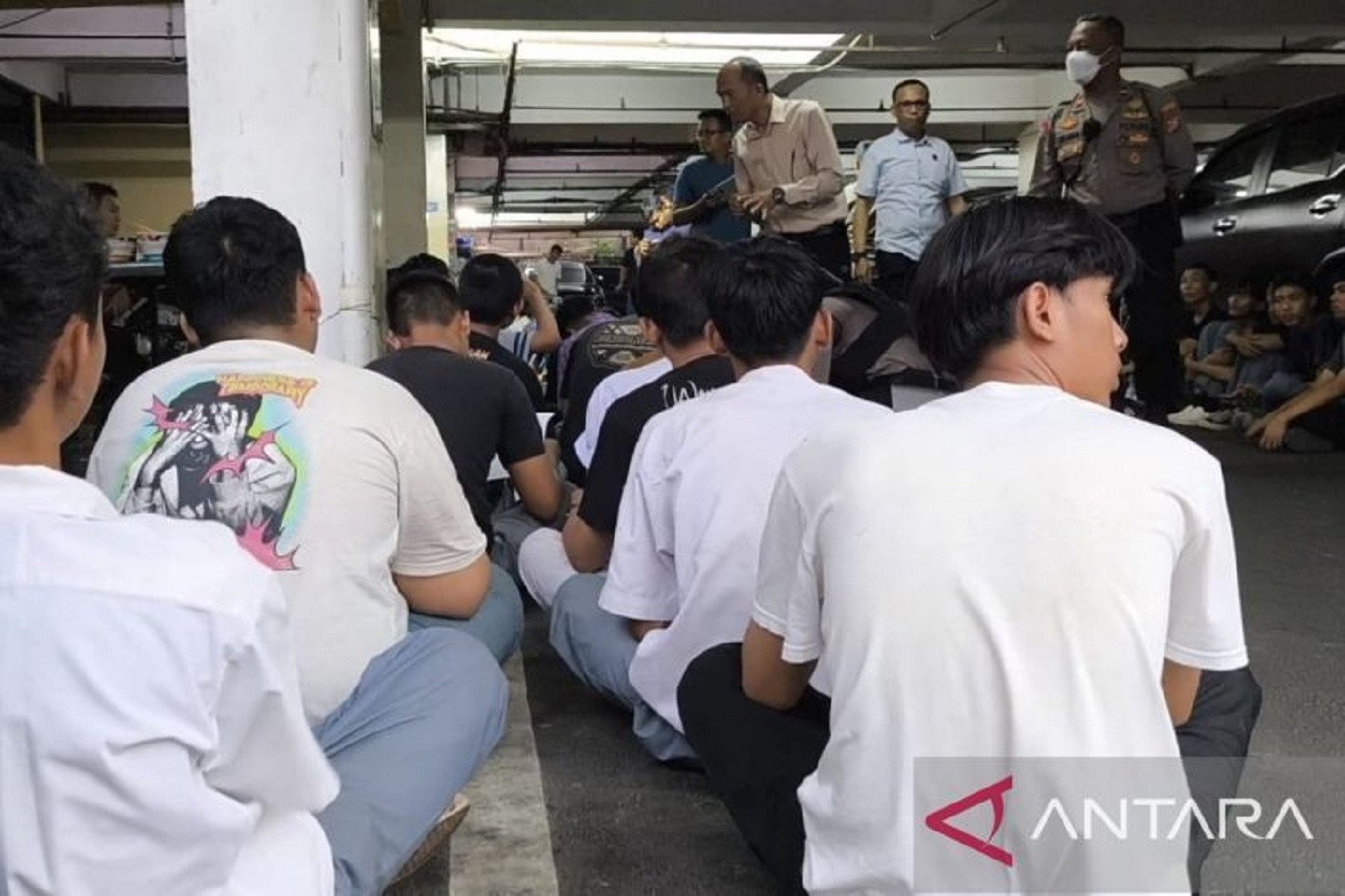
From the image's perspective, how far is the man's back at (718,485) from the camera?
7.43 ft

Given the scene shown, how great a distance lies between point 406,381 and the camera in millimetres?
3006

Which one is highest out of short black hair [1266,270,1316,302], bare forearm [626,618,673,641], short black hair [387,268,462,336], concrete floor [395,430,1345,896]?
short black hair [1266,270,1316,302]

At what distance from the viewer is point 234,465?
6.41 ft

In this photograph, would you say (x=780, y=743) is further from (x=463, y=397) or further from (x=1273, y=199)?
(x=1273, y=199)

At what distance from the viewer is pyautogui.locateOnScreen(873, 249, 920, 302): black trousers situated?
582 centimetres

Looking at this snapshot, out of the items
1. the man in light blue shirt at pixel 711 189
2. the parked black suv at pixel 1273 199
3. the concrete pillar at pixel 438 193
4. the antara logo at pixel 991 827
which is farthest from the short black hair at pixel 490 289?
the concrete pillar at pixel 438 193

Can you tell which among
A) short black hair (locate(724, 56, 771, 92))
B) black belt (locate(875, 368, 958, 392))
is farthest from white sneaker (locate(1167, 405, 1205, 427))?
black belt (locate(875, 368, 958, 392))

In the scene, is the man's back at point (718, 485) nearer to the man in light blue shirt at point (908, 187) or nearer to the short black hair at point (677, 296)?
the short black hair at point (677, 296)

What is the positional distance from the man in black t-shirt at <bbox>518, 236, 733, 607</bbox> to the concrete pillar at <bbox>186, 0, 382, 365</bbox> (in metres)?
0.83

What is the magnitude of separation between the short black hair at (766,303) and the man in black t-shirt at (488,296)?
1.68 m

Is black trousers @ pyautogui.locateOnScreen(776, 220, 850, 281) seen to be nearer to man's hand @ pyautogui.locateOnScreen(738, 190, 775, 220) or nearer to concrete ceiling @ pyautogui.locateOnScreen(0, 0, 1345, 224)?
man's hand @ pyautogui.locateOnScreen(738, 190, 775, 220)

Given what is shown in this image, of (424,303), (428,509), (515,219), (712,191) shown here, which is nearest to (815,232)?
(712,191)

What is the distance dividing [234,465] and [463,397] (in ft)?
3.57

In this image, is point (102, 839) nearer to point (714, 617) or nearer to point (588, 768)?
point (714, 617)
